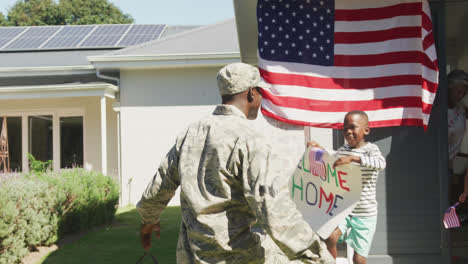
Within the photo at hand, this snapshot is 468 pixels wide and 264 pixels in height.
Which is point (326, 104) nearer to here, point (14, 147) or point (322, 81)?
point (322, 81)

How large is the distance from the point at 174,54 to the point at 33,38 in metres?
7.99

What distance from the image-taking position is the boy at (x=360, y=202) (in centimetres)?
443

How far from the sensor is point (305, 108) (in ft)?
17.7

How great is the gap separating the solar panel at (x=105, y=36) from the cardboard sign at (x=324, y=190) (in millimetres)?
13015

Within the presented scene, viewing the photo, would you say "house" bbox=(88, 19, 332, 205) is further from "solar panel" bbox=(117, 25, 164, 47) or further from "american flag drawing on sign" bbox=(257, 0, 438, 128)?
"american flag drawing on sign" bbox=(257, 0, 438, 128)

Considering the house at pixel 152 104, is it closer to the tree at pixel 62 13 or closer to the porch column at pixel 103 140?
the porch column at pixel 103 140

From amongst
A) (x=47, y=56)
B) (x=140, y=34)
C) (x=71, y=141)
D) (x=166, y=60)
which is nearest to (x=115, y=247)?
(x=166, y=60)

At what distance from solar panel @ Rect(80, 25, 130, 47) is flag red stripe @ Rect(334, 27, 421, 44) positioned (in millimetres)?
12349

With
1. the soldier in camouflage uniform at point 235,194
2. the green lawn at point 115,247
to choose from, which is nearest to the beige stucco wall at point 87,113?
the green lawn at point 115,247

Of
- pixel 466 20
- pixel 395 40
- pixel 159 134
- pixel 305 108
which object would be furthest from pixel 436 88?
pixel 159 134

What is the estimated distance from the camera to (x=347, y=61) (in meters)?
5.44

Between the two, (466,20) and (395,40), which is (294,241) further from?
(466,20)

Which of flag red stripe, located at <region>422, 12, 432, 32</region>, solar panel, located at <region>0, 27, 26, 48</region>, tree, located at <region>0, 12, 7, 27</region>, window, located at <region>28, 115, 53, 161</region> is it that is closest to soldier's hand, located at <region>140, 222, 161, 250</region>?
flag red stripe, located at <region>422, 12, 432, 32</region>

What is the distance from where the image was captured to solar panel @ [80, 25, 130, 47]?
16.9 m
